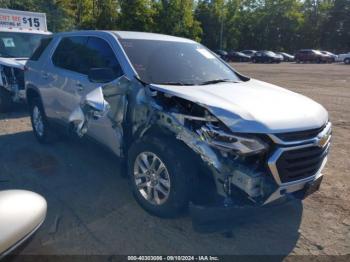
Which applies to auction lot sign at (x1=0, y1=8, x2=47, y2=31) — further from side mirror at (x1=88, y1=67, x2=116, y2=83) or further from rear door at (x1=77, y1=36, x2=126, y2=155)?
side mirror at (x1=88, y1=67, x2=116, y2=83)

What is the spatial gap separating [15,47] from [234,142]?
28.3ft

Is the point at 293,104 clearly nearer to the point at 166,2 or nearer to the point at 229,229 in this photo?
the point at 229,229

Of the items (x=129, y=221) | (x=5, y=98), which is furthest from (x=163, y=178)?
(x=5, y=98)

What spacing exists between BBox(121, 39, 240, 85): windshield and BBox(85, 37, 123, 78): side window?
0.63 feet

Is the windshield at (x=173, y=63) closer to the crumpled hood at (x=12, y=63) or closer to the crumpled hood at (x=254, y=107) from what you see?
the crumpled hood at (x=254, y=107)

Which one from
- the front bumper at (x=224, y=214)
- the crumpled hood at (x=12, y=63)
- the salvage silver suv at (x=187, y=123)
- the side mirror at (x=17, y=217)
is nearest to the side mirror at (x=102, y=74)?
the salvage silver suv at (x=187, y=123)

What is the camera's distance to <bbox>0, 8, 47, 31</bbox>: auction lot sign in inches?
383

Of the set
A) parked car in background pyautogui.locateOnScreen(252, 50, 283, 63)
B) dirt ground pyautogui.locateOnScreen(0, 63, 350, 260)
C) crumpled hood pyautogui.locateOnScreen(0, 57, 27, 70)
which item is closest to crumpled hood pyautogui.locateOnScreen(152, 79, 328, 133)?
dirt ground pyautogui.locateOnScreen(0, 63, 350, 260)

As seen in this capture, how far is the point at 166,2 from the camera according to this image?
45469 mm

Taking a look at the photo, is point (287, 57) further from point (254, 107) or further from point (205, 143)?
point (205, 143)

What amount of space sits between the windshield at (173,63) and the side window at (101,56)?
193 millimetres

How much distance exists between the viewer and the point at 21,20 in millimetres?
10180

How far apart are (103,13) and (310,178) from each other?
4176 cm

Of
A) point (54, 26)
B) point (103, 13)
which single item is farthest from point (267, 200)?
point (103, 13)
